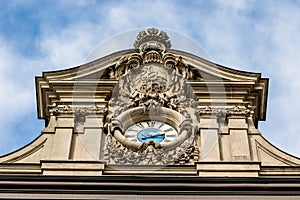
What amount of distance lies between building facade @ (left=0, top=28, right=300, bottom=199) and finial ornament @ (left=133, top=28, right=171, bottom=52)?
0.03 m

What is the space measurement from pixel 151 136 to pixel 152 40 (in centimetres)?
351

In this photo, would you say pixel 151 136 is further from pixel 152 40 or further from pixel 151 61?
pixel 152 40

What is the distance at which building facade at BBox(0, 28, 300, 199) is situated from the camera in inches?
662

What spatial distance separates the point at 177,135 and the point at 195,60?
2.38 metres

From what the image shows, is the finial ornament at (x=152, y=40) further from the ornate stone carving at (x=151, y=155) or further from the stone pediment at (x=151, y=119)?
the ornate stone carving at (x=151, y=155)

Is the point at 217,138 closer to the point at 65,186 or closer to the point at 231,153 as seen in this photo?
the point at 231,153

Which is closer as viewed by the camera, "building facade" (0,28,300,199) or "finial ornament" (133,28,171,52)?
"building facade" (0,28,300,199)

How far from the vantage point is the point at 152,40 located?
23031mm

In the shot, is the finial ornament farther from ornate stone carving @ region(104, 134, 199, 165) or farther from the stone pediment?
ornate stone carving @ region(104, 134, 199, 165)

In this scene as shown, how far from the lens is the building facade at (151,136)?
55.2 feet

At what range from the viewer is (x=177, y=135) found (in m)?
20.5

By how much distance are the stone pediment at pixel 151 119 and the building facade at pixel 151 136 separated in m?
0.02

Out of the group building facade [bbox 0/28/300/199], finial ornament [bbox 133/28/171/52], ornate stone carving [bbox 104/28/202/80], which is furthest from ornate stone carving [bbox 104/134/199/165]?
finial ornament [bbox 133/28/171/52]

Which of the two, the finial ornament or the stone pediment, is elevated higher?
the finial ornament
